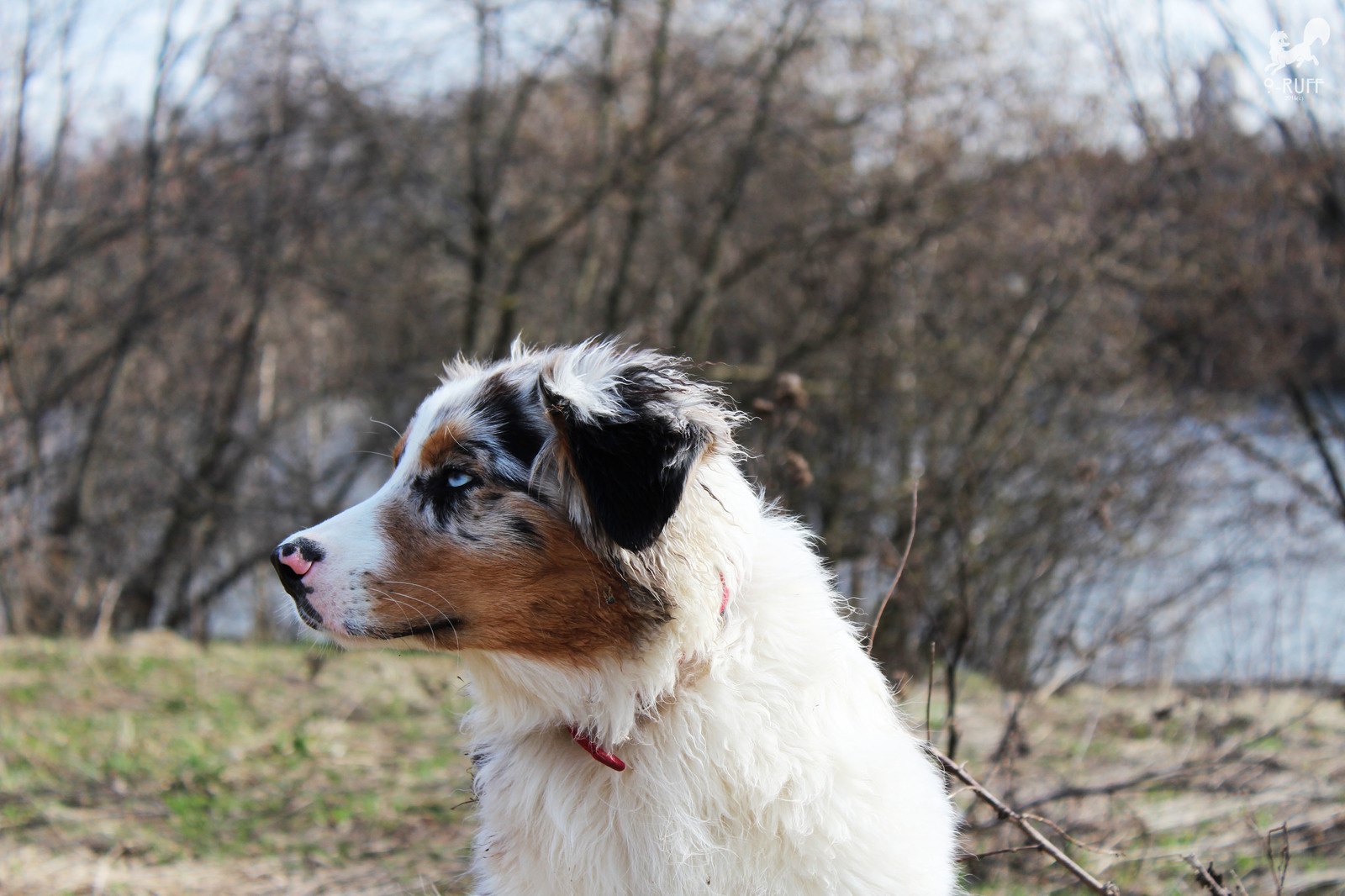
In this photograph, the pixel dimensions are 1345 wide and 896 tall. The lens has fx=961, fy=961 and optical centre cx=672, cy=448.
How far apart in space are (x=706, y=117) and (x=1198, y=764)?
26.4 ft

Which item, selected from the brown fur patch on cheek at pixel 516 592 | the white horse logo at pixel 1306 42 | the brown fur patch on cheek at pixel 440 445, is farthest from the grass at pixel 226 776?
the white horse logo at pixel 1306 42

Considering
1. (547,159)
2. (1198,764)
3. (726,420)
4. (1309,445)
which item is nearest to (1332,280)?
(1309,445)

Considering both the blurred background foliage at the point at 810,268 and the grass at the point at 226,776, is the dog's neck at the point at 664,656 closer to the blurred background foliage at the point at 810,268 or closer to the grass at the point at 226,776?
the grass at the point at 226,776

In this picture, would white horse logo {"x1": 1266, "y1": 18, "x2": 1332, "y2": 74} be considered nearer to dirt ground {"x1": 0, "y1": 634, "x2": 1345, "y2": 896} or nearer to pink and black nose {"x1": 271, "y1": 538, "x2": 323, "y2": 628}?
dirt ground {"x1": 0, "y1": 634, "x2": 1345, "y2": 896}

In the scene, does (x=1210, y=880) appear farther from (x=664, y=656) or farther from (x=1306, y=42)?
(x=1306, y=42)

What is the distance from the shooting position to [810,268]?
1154cm

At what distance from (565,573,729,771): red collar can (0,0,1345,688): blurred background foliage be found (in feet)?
14.7

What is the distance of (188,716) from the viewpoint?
7.27 metres

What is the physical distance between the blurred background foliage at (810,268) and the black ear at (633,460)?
4.70 meters

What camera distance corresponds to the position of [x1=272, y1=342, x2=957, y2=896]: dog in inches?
97.8

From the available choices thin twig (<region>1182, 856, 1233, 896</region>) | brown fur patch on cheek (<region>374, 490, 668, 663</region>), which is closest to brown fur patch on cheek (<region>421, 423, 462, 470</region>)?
brown fur patch on cheek (<region>374, 490, 668, 663</region>)

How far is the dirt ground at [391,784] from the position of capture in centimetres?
453

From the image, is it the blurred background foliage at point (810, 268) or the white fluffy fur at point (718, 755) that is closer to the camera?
the white fluffy fur at point (718, 755)

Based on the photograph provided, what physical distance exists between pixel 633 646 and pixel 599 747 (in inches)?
11.2
